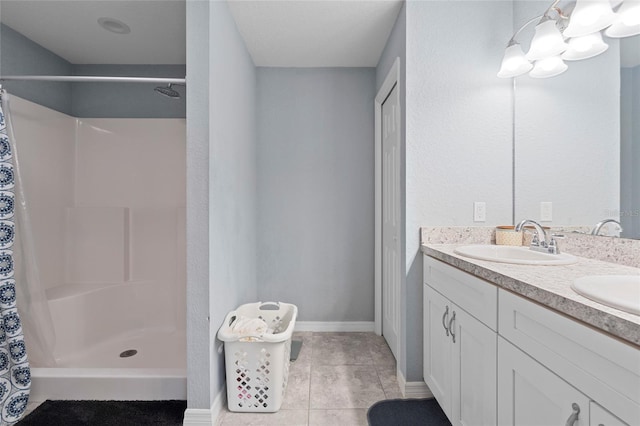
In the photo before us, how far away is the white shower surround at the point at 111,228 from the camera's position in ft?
7.22

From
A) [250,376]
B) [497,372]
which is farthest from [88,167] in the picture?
[497,372]

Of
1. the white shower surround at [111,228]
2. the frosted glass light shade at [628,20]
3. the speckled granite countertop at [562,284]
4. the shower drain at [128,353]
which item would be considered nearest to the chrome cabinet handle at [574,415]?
the speckled granite countertop at [562,284]

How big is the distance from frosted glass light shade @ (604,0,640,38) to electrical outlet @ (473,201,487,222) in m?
0.91

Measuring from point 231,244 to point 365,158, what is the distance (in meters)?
1.43

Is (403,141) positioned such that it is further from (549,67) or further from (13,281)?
(13,281)

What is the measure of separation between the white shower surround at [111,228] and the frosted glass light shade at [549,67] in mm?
2562

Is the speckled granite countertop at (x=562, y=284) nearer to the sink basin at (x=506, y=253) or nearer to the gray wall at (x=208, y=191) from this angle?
the sink basin at (x=506, y=253)

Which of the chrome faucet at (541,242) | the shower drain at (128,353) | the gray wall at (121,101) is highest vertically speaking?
the gray wall at (121,101)

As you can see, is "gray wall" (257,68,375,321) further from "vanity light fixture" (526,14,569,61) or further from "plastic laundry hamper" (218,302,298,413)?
"vanity light fixture" (526,14,569,61)

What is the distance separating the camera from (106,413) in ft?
5.09

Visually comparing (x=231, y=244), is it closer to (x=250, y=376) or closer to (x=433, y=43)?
(x=250, y=376)

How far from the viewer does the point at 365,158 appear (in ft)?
8.70

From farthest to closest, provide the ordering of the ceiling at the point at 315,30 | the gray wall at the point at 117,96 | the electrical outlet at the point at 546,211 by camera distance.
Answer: the gray wall at the point at 117,96 < the ceiling at the point at 315,30 < the electrical outlet at the point at 546,211

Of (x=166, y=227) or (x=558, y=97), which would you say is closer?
(x=558, y=97)
